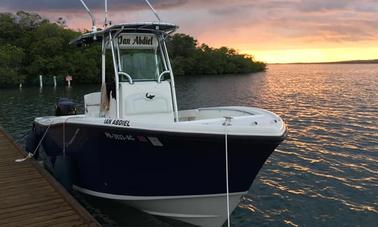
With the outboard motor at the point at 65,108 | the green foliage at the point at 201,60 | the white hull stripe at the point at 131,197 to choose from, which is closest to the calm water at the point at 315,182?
the white hull stripe at the point at 131,197

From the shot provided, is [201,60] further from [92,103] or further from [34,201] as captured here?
[34,201]

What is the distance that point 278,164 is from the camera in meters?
14.6

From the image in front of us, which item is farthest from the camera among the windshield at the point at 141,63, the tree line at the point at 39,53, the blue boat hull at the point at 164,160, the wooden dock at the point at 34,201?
the tree line at the point at 39,53

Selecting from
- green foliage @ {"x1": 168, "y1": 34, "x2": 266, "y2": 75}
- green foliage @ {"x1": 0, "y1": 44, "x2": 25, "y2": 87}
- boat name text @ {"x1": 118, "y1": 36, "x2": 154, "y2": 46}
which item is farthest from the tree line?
boat name text @ {"x1": 118, "y1": 36, "x2": 154, "y2": 46}

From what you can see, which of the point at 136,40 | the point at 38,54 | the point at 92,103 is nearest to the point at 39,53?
the point at 38,54

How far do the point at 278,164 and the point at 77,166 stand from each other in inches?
295

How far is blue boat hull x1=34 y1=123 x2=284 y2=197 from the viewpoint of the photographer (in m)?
7.30

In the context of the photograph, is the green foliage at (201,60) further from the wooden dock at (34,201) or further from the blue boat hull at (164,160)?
the blue boat hull at (164,160)

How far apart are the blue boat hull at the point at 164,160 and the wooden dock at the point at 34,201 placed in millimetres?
1038

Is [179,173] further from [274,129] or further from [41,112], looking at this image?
[41,112]

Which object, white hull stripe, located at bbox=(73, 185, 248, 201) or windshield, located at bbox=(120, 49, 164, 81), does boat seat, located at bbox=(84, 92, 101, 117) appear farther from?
white hull stripe, located at bbox=(73, 185, 248, 201)

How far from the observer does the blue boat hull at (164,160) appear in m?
7.30

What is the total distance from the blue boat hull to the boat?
0.06ft

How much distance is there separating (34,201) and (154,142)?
2967 mm
